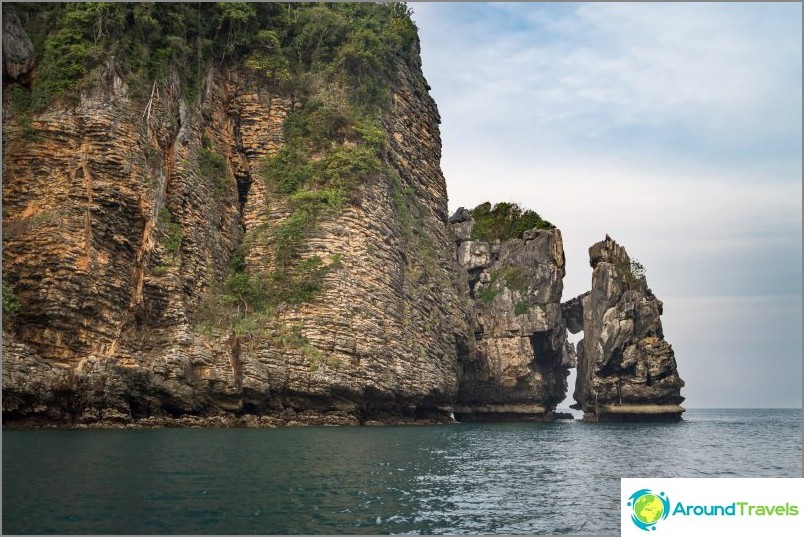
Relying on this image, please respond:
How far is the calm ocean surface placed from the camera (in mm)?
14914

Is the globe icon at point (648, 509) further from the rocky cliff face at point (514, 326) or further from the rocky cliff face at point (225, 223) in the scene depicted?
the rocky cliff face at point (514, 326)

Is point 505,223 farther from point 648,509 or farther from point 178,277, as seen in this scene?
→ point 648,509

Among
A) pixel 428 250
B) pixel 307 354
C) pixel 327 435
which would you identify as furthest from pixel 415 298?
pixel 327 435

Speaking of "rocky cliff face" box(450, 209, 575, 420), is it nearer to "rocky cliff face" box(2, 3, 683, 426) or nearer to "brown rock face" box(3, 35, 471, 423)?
"rocky cliff face" box(2, 3, 683, 426)

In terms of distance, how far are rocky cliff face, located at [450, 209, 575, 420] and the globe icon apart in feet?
168

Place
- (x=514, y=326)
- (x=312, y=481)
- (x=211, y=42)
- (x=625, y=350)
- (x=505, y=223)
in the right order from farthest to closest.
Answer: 1. (x=505, y=223)
2. (x=514, y=326)
3. (x=625, y=350)
4. (x=211, y=42)
5. (x=312, y=481)

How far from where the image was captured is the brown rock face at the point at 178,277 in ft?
113

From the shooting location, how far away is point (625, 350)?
65688mm

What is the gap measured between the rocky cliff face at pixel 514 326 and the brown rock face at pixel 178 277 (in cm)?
1501

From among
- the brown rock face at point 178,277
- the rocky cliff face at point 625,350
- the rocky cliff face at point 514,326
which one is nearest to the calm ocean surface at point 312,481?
the brown rock face at point 178,277

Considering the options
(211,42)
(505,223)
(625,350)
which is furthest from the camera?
(505,223)

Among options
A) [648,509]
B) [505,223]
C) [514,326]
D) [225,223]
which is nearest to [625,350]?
[514,326]

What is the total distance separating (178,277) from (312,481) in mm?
23186

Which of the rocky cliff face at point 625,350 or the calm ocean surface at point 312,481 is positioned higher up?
the rocky cliff face at point 625,350
